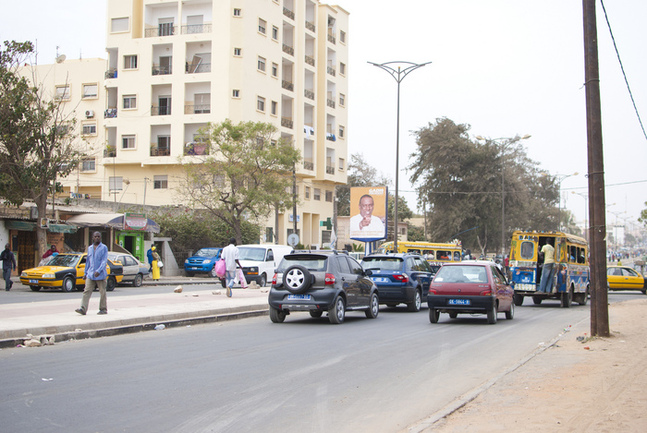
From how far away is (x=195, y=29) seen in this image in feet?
178

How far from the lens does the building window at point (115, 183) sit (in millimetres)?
56750

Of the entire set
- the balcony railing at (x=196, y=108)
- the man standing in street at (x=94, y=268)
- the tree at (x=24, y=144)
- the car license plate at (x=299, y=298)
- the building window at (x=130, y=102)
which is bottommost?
the car license plate at (x=299, y=298)

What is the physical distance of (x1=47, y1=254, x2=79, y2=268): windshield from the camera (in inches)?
1082

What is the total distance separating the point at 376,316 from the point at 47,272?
14477 mm

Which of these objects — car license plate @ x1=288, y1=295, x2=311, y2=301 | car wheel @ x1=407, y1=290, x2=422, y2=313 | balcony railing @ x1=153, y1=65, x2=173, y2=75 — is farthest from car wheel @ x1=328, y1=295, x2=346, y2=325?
balcony railing @ x1=153, y1=65, x2=173, y2=75

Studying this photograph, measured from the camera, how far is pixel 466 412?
23.6ft

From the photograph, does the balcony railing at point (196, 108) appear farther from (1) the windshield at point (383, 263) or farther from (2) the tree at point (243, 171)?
(1) the windshield at point (383, 263)

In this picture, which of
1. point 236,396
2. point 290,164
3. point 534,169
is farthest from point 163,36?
point 534,169

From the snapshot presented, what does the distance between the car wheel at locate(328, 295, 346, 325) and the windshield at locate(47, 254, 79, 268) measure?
14868 millimetres

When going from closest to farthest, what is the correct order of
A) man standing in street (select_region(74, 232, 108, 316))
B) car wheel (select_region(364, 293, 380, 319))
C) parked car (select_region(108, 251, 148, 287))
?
1. man standing in street (select_region(74, 232, 108, 316))
2. car wheel (select_region(364, 293, 380, 319))
3. parked car (select_region(108, 251, 148, 287))

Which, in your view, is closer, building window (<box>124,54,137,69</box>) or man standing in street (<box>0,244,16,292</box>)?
man standing in street (<box>0,244,16,292</box>)

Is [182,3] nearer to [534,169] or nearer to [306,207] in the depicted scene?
[306,207]

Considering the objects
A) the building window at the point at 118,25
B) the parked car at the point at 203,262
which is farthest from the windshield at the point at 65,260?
the building window at the point at 118,25

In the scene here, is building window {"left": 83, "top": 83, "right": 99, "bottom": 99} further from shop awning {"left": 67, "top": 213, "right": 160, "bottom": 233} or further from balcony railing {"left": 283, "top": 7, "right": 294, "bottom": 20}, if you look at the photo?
shop awning {"left": 67, "top": 213, "right": 160, "bottom": 233}
